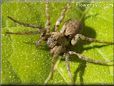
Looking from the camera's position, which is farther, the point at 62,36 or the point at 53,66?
the point at 62,36

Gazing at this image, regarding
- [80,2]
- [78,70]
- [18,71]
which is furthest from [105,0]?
[18,71]

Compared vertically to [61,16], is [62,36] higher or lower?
lower

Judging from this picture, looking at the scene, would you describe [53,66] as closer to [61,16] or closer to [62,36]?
[62,36]

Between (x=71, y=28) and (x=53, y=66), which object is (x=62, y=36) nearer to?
(x=71, y=28)

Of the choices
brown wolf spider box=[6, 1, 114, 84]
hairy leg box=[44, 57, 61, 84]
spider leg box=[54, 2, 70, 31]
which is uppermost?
spider leg box=[54, 2, 70, 31]

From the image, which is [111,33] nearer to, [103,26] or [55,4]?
[103,26]

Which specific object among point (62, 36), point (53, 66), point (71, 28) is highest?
point (71, 28)

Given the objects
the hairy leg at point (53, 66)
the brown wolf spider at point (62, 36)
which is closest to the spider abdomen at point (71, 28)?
the brown wolf spider at point (62, 36)

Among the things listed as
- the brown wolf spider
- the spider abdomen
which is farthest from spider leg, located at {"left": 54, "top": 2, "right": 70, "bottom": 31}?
the spider abdomen

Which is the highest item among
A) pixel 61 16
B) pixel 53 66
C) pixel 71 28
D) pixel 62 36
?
pixel 61 16

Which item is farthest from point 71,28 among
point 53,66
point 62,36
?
point 53,66

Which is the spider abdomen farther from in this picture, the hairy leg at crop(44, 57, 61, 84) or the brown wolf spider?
the hairy leg at crop(44, 57, 61, 84)
